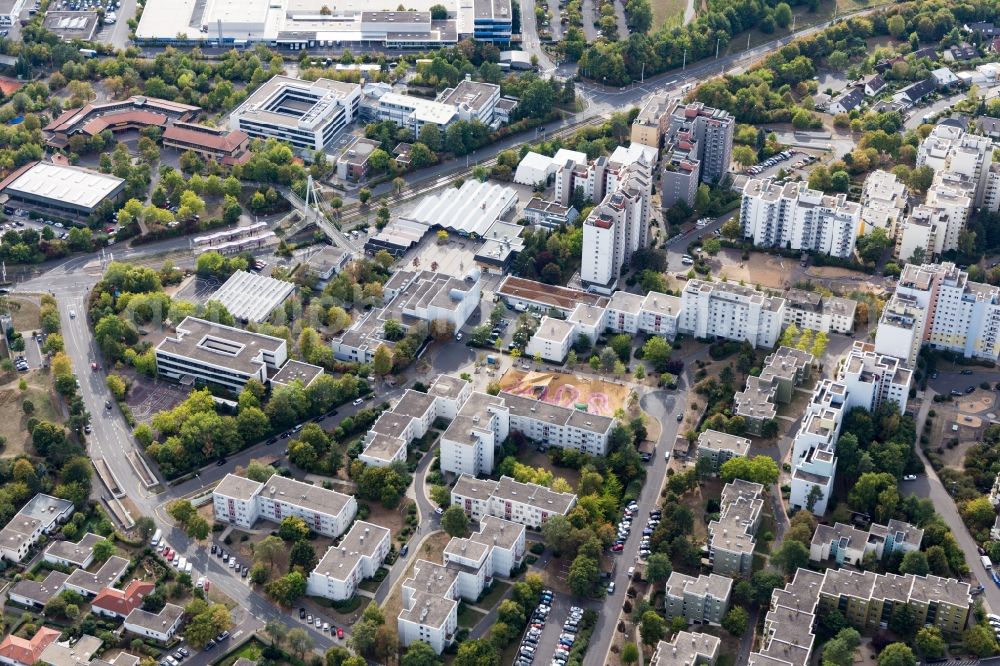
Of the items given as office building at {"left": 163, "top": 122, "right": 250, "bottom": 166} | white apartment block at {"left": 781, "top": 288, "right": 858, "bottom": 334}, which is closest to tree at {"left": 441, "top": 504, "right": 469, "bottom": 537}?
white apartment block at {"left": 781, "top": 288, "right": 858, "bottom": 334}

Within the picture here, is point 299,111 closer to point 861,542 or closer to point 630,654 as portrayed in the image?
point 861,542

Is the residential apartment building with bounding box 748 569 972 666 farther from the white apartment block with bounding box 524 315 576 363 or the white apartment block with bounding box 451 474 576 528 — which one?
the white apartment block with bounding box 524 315 576 363

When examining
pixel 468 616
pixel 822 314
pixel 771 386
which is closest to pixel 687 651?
pixel 468 616

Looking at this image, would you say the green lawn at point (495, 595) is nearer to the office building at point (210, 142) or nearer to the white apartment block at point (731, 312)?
the white apartment block at point (731, 312)

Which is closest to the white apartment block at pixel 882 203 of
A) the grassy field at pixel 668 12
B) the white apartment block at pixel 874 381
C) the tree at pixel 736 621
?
the white apartment block at pixel 874 381

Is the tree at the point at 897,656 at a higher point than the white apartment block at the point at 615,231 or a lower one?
lower

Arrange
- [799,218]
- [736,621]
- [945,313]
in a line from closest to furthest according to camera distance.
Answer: [736,621] → [945,313] → [799,218]

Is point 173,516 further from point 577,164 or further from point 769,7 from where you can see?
point 769,7
